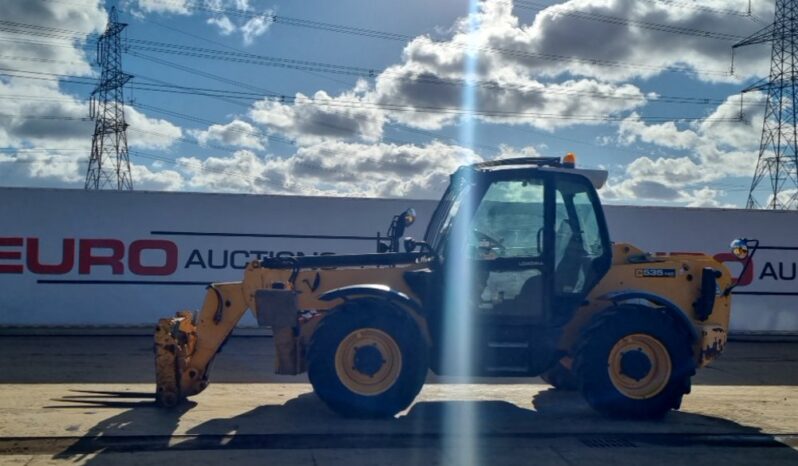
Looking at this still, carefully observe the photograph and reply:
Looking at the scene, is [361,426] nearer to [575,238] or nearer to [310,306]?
[310,306]

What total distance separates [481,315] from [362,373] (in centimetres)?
126

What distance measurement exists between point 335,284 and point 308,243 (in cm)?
782

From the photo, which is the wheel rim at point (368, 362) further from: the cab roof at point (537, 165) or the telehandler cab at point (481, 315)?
the cab roof at point (537, 165)

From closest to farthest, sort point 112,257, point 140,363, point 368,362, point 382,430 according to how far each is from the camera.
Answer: point 382,430 → point 368,362 → point 140,363 → point 112,257

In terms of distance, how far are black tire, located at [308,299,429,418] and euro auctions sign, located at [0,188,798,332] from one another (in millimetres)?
8293

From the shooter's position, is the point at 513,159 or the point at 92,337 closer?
the point at 513,159

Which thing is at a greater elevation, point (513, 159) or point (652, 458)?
point (513, 159)

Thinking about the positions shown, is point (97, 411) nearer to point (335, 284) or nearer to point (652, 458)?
point (335, 284)

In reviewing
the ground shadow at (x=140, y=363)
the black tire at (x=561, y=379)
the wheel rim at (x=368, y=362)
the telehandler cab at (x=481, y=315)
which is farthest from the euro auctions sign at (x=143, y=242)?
the wheel rim at (x=368, y=362)

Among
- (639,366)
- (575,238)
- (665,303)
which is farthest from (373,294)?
(665,303)

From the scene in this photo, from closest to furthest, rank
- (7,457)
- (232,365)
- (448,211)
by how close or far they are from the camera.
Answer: (7,457) < (448,211) < (232,365)

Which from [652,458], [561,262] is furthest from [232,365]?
[652,458]

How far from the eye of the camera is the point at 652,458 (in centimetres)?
669

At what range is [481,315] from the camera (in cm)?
800
